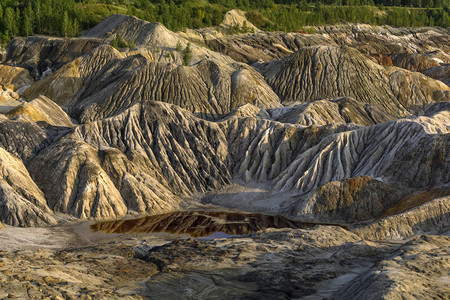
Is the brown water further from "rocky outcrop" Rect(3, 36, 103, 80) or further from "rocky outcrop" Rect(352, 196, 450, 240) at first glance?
"rocky outcrop" Rect(3, 36, 103, 80)

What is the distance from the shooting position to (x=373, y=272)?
2497 cm

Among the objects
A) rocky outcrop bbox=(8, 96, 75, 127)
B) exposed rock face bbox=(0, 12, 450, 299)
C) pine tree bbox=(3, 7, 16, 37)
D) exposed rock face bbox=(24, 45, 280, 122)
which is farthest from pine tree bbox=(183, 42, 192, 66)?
pine tree bbox=(3, 7, 16, 37)

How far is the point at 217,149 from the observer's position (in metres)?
61.1

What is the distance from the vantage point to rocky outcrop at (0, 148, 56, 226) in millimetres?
44938

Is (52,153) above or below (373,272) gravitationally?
below

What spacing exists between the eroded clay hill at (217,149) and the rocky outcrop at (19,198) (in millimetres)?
103

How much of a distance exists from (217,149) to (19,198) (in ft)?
69.1

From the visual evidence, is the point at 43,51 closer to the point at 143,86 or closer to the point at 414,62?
the point at 143,86

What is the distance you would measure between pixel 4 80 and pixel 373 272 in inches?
3275

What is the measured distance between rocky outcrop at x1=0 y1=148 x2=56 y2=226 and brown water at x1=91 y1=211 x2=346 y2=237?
416 centimetres

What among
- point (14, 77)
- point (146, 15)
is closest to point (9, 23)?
point (14, 77)

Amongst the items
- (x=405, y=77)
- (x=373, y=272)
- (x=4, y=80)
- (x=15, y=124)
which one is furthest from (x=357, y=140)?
(x=4, y=80)

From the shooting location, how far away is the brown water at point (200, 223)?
154 ft

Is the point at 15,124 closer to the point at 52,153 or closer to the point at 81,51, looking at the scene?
the point at 52,153
